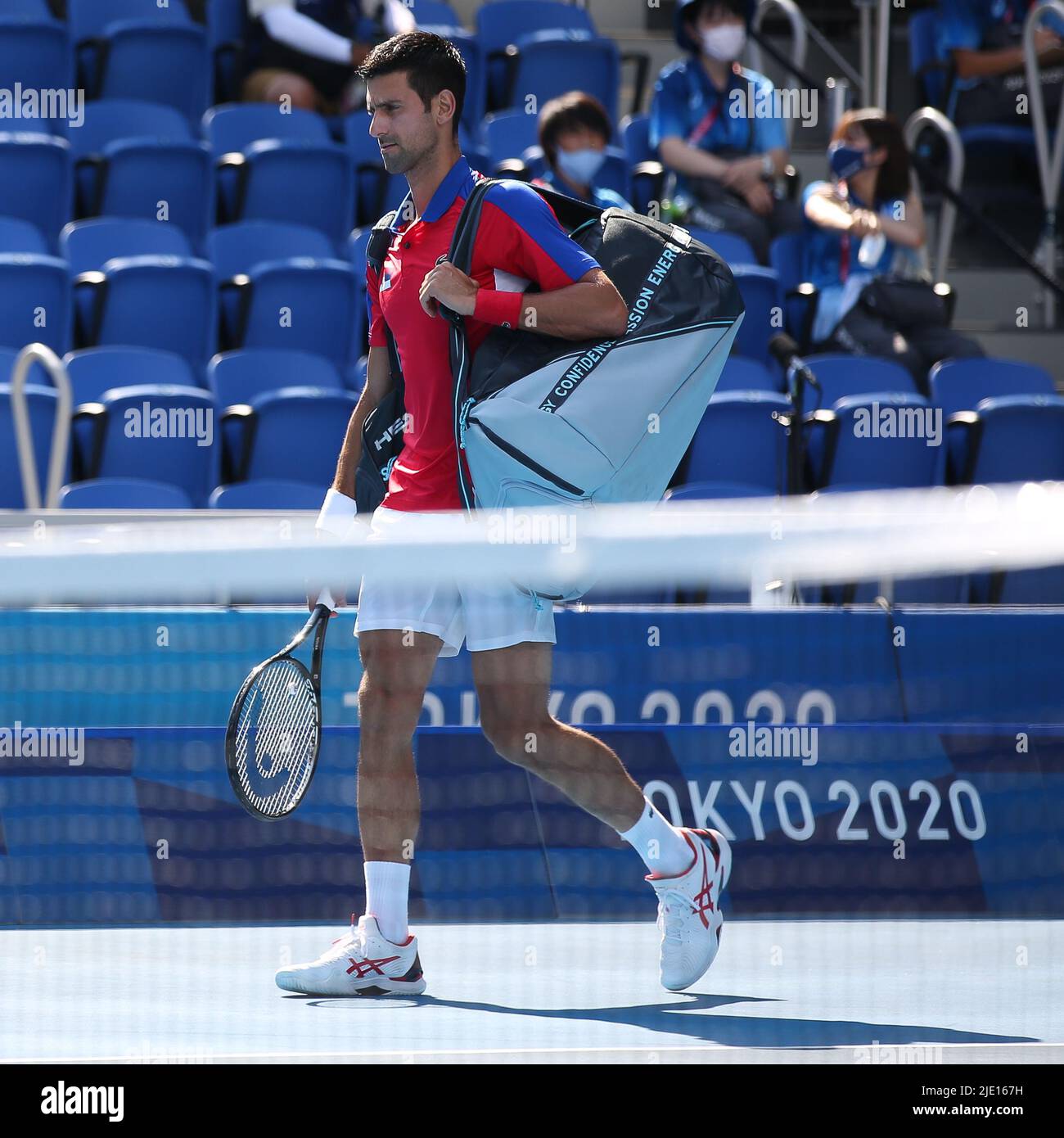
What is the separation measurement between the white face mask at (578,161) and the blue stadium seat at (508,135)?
2.19 m

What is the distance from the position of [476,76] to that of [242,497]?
13.5ft

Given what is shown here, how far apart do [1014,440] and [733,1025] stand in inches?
194

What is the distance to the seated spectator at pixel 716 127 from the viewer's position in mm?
9094

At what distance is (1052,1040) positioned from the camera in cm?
354

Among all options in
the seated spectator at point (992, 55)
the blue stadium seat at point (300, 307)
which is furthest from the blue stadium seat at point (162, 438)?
the seated spectator at point (992, 55)

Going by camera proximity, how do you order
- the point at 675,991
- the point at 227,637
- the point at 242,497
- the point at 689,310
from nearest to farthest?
the point at 689,310 → the point at 675,991 → the point at 227,637 → the point at 242,497

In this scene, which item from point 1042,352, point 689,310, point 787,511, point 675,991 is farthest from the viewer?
point 1042,352

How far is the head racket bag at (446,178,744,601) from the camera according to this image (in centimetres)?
378

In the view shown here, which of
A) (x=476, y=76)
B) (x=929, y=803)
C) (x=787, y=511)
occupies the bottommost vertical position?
(x=929, y=803)

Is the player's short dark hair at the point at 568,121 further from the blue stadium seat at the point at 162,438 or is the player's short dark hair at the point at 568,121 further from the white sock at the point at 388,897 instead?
the white sock at the point at 388,897

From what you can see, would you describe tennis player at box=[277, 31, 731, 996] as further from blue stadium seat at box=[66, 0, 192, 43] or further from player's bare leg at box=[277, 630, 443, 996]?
blue stadium seat at box=[66, 0, 192, 43]

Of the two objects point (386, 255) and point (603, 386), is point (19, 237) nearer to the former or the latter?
point (386, 255)

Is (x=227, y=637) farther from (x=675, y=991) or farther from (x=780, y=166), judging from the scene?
(x=780, y=166)
